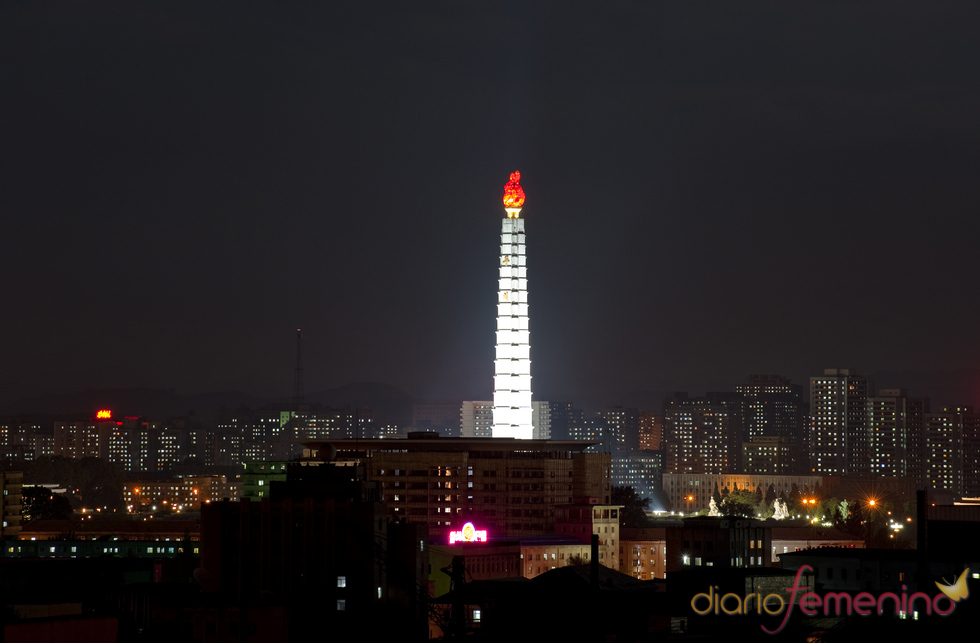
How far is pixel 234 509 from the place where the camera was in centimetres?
6397


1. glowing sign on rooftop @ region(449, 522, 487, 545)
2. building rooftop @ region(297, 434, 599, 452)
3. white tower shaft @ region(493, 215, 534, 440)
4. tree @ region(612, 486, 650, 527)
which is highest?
white tower shaft @ region(493, 215, 534, 440)

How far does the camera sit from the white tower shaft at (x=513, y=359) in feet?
486

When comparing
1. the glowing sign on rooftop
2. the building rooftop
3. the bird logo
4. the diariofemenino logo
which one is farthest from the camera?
the building rooftop

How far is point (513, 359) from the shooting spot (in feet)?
490

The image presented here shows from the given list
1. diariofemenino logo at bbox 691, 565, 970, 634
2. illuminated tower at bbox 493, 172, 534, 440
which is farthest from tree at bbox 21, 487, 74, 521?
diariofemenino logo at bbox 691, 565, 970, 634

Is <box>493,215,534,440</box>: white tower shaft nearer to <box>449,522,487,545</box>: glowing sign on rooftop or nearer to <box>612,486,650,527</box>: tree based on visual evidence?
<box>612,486,650,527</box>: tree

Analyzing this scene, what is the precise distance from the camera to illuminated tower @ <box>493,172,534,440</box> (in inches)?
5827

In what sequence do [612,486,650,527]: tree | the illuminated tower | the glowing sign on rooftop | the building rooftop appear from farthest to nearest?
[612,486,650,527]: tree, the illuminated tower, the building rooftop, the glowing sign on rooftop

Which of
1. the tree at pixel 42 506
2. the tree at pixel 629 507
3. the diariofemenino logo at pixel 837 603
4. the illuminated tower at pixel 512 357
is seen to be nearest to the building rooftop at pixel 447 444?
the illuminated tower at pixel 512 357

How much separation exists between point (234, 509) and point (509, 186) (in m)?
95.0

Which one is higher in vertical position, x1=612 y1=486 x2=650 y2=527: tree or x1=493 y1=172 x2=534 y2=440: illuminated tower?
x1=493 y1=172 x2=534 y2=440: illuminated tower

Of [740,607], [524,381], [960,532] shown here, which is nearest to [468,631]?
[740,607]

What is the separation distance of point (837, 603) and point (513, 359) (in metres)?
87.9

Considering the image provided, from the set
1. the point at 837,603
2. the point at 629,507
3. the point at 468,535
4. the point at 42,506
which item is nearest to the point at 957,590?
the point at 837,603
